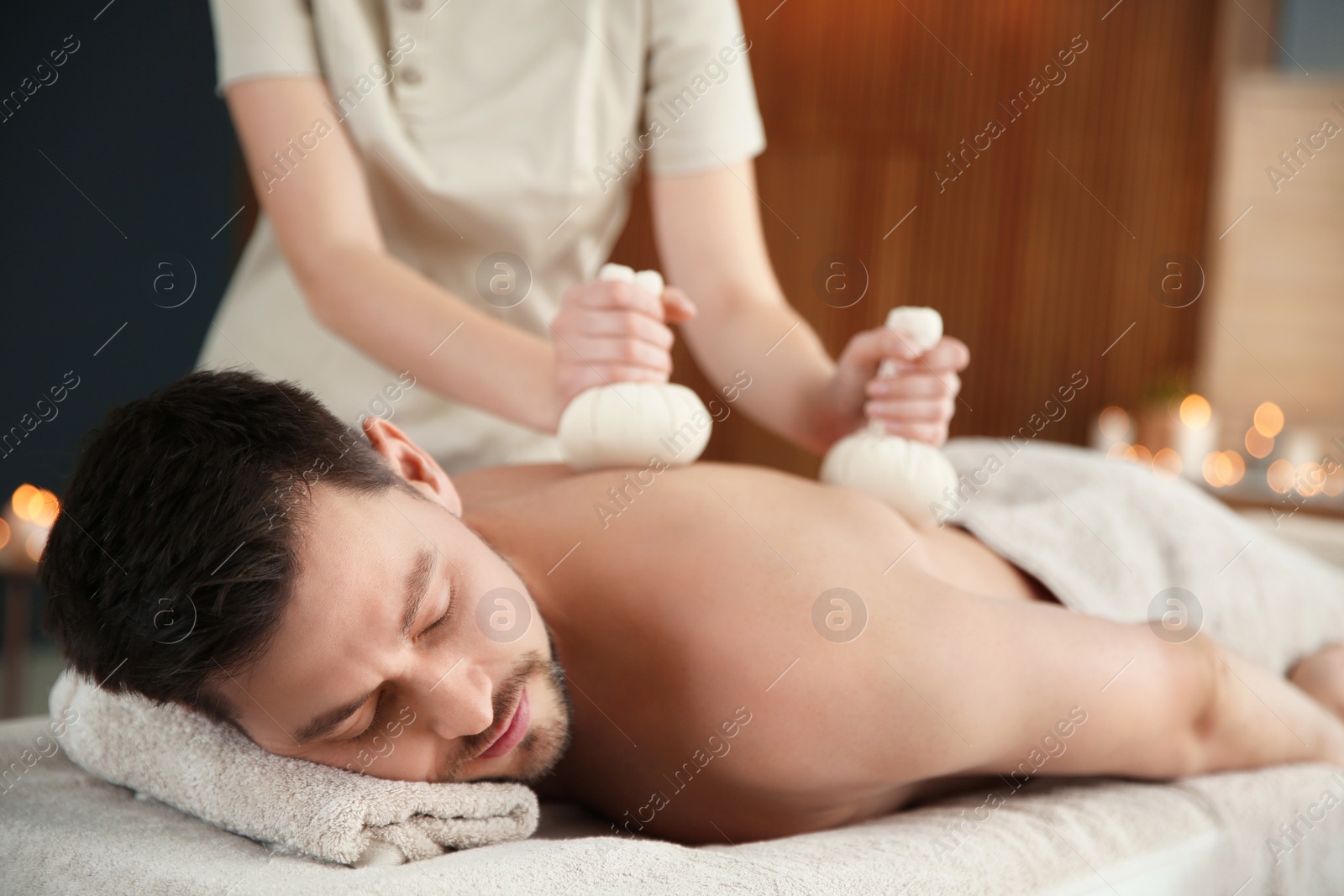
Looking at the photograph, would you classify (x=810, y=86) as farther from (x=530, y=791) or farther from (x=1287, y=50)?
(x=530, y=791)

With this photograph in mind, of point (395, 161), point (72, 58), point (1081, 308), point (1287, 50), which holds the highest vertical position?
point (72, 58)

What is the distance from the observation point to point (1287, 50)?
12.9 ft

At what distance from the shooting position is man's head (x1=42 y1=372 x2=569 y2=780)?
702 mm

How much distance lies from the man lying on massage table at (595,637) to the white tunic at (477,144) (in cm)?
27

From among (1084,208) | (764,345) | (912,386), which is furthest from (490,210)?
(1084,208)

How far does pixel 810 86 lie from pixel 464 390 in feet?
11.6

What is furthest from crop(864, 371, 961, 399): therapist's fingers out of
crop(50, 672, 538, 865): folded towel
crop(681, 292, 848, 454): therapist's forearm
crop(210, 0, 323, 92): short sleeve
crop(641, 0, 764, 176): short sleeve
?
crop(210, 0, 323, 92): short sleeve

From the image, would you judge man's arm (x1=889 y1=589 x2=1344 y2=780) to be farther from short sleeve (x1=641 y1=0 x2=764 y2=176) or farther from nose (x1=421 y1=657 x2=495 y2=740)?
short sleeve (x1=641 y1=0 x2=764 y2=176)

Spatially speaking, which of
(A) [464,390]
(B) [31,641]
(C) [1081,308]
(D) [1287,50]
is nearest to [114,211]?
(B) [31,641]

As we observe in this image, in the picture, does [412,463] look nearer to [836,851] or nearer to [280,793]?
[280,793]

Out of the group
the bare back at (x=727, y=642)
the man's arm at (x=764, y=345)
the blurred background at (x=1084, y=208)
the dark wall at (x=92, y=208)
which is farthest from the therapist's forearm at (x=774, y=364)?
the blurred background at (x=1084, y=208)

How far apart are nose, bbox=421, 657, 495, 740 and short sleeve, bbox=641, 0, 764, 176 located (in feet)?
2.84

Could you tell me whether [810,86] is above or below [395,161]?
below

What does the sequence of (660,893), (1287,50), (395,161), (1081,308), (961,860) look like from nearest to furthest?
(660,893) → (961,860) → (395,161) → (1287,50) → (1081,308)
